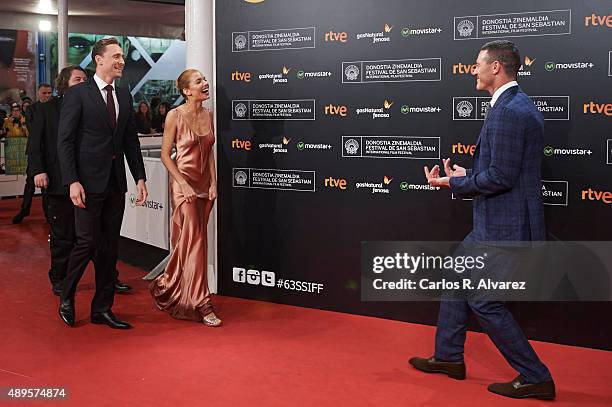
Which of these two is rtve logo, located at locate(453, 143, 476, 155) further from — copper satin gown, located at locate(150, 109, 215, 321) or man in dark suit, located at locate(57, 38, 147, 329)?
man in dark suit, located at locate(57, 38, 147, 329)

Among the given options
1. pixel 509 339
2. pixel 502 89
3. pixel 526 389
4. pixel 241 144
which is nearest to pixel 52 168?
pixel 241 144

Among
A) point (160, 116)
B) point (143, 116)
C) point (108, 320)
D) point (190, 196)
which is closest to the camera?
point (108, 320)

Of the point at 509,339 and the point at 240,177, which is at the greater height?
the point at 240,177

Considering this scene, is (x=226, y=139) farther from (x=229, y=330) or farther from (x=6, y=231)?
(x=6, y=231)

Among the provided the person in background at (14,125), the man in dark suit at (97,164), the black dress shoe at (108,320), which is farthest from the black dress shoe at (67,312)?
the person in background at (14,125)

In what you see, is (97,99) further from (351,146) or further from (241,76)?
(351,146)

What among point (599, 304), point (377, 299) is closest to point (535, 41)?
point (599, 304)

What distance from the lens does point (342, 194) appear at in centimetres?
586

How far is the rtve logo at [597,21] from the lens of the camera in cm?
477

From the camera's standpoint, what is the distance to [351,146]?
579 centimetres

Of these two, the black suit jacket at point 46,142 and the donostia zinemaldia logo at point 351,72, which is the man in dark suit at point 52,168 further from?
the donostia zinemaldia logo at point 351,72

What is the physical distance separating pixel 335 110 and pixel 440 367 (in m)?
2.10

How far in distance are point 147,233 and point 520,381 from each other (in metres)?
4.57

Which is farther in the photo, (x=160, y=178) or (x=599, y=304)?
(x=160, y=178)
